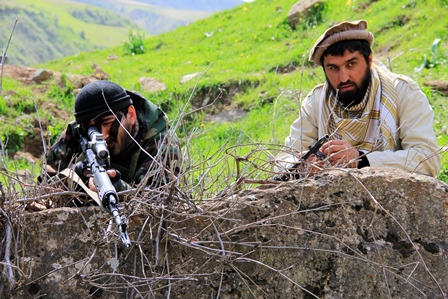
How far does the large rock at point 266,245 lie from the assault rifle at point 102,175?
4.3 inches

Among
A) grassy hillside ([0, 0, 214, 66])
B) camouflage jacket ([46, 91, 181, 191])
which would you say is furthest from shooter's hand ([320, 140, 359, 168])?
grassy hillside ([0, 0, 214, 66])

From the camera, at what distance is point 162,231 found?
7.82ft

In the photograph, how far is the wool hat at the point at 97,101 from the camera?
11.1 feet

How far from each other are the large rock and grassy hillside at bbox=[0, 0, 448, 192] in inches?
107

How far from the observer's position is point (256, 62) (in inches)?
413

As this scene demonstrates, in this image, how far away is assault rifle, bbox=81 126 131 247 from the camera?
2.14m

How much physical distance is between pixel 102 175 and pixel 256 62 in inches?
324

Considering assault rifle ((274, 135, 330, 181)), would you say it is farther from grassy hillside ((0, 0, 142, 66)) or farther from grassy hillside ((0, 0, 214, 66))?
grassy hillside ((0, 0, 142, 66))

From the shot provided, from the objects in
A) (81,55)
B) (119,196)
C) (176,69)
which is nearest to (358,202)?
(119,196)

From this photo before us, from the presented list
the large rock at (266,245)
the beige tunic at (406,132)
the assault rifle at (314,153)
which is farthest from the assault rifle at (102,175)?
the beige tunic at (406,132)

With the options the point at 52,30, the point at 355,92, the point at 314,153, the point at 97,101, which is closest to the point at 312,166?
the point at 314,153

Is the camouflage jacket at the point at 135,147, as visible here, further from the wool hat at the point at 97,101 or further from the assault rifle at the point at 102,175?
the assault rifle at the point at 102,175

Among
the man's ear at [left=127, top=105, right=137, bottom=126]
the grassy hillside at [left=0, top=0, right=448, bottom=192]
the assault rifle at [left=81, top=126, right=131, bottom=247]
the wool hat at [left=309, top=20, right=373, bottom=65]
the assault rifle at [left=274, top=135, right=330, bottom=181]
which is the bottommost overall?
the grassy hillside at [left=0, top=0, right=448, bottom=192]

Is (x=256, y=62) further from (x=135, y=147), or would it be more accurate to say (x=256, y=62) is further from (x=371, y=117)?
(x=135, y=147)
